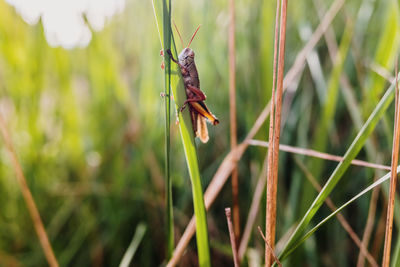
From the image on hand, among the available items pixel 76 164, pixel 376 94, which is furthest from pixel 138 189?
pixel 376 94

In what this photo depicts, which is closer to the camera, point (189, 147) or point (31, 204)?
point (189, 147)

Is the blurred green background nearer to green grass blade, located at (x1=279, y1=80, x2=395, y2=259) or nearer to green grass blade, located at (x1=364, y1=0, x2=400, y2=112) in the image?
green grass blade, located at (x1=364, y1=0, x2=400, y2=112)

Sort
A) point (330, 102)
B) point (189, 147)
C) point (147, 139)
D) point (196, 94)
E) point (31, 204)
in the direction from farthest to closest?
point (147, 139) < point (330, 102) < point (31, 204) < point (196, 94) < point (189, 147)

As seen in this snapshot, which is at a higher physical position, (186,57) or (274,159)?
(186,57)

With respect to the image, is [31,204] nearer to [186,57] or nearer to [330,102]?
[186,57]

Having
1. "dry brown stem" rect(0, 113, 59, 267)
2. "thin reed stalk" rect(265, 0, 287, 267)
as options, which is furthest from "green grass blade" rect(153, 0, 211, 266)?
"dry brown stem" rect(0, 113, 59, 267)

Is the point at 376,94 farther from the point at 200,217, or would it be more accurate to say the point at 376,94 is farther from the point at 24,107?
the point at 24,107

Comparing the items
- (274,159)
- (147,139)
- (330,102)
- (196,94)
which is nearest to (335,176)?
(274,159)

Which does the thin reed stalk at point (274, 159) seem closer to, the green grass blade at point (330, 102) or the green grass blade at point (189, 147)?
the green grass blade at point (189, 147)

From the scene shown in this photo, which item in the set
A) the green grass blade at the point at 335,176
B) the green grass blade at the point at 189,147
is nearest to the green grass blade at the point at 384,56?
the green grass blade at the point at 335,176
